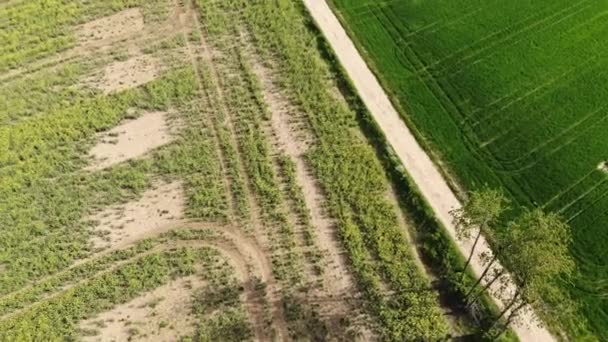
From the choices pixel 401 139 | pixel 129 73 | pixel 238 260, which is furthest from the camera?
pixel 129 73

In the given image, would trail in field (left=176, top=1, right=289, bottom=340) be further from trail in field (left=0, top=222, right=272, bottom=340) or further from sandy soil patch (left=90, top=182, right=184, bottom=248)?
sandy soil patch (left=90, top=182, right=184, bottom=248)

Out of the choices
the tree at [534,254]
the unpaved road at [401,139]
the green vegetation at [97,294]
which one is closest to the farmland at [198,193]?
the green vegetation at [97,294]

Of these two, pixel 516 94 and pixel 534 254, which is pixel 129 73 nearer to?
pixel 516 94

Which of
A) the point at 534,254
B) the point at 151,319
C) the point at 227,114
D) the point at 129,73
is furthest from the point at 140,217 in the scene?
the point at 534,254

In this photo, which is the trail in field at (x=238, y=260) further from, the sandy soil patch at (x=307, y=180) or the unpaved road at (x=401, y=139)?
the unpaved road at (x=401, y=139)

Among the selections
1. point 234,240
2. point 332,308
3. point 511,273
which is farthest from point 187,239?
point 511,273

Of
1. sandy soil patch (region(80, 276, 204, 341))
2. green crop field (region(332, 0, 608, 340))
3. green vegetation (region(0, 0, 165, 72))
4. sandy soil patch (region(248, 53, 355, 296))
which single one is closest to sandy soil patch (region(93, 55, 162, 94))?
green vegetation (region(0, 0, 165, 72))
